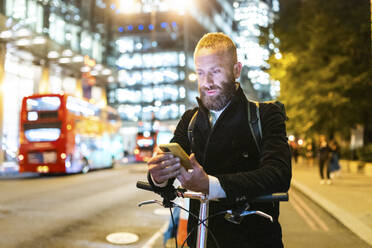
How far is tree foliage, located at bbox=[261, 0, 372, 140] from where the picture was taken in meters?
21.5

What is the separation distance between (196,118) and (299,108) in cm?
2234

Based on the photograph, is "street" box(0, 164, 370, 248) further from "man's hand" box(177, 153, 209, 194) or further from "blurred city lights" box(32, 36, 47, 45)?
"blurred city lights" box(32, 36, 47, 45)

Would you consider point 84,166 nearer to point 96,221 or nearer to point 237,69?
point 96,221

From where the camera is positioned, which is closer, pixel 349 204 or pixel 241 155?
pixel 241 155

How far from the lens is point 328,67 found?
70.6 feet

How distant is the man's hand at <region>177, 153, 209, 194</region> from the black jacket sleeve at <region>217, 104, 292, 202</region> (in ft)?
0.24

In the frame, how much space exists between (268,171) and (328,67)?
21.4 m

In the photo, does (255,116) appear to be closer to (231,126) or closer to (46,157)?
(231,126)

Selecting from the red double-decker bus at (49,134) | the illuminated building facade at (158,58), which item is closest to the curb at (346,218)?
the red double-decker bus at (49,134)

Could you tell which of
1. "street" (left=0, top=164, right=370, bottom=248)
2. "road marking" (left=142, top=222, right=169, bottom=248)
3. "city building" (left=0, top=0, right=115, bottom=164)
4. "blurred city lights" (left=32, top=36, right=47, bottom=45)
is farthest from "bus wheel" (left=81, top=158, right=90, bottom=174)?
"road marking" (left=142, top=222, right=169, bottom=248)

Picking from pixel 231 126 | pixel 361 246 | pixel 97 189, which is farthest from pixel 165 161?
pixel 97 189

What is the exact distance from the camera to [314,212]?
9.21 metres

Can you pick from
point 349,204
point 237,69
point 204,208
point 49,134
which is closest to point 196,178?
point 204,208

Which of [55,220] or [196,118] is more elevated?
[196,118]
